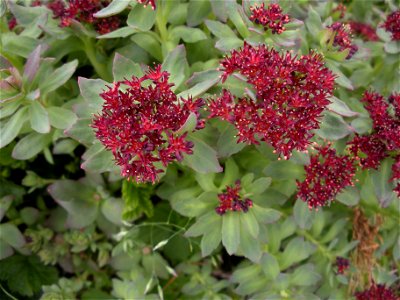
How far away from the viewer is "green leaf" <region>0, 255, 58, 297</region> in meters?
2.74

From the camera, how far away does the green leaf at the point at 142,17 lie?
2.17 metres

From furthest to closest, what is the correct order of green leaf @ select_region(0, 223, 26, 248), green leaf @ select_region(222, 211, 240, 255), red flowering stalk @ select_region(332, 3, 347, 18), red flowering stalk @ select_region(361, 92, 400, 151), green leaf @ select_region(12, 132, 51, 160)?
1. red flowering stalk @ select_region(332, 3, 347, 18)
2. green leaf @ select_region(0, 223, 26, 248)
3. green leaf @ select_region(12, 132, 51, 160)
4. green leaf @ select_region(222, 211, 240, 255)
5. red flowering stalk @ select_region(361, 92, 400, 151)

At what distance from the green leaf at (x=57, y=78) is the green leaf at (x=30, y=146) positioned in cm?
25

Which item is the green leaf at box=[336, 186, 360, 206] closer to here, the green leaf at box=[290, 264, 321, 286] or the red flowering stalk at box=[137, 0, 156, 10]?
the green leaf at box=[290, 264, 321, 286]

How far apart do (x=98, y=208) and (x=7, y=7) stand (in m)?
1.22

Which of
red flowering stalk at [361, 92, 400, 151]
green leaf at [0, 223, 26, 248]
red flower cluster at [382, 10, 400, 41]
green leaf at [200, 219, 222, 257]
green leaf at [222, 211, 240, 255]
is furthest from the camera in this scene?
green leaf at [0, 223, 26, 248]

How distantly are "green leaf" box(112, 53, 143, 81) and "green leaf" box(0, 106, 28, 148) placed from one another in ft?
2.05

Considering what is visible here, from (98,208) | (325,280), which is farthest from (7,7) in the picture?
(325,280)

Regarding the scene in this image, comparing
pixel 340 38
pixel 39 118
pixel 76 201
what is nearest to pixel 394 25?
pixel 340 38

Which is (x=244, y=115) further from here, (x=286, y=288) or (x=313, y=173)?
(x=286, y=288)

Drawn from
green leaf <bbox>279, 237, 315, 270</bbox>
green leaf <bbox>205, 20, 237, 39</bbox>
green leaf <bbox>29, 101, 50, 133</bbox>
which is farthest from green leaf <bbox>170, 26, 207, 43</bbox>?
green leaf <bbox>279, 237, 315, 270</bbox>

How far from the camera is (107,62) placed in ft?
9.32

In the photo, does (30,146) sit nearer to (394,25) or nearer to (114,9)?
(114,9)

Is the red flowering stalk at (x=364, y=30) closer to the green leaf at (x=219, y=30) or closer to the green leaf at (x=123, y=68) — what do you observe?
the green leaf at (x=219, y=30)
